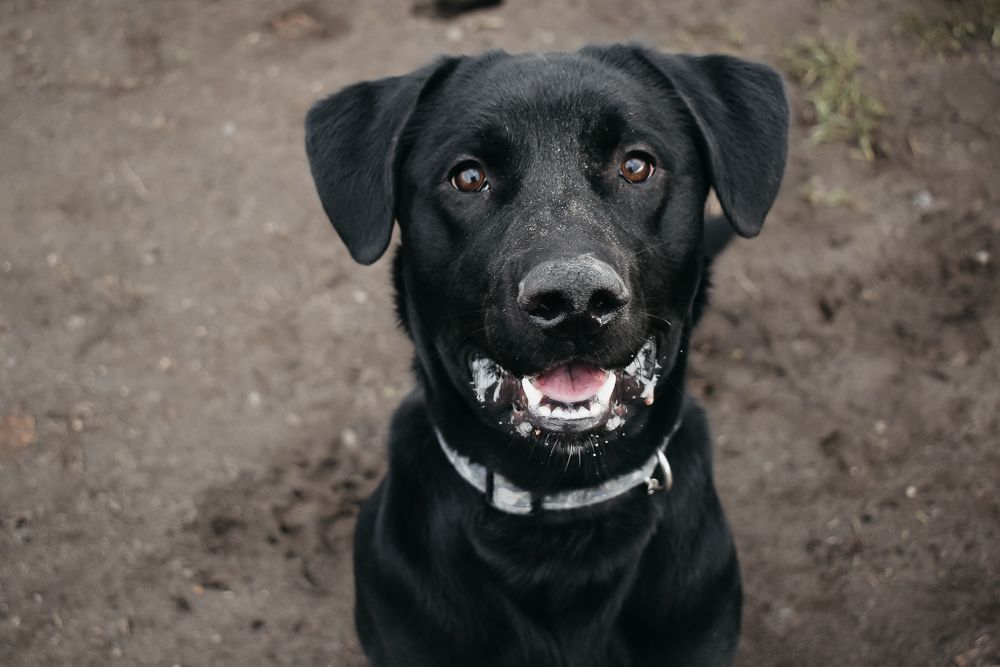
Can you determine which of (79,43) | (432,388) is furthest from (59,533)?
(79,43)

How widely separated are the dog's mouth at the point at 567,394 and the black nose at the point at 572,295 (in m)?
0.20

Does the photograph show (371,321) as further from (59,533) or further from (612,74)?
(612,74)

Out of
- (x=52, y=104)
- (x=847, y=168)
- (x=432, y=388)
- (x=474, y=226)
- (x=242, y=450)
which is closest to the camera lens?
(x=474, y=226)

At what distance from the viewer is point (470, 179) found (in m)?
2.29

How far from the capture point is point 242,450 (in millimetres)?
3715

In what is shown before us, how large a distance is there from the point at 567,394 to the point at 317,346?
2081 millimetres

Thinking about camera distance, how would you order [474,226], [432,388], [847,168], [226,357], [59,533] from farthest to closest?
[847,168] → [226,357] → [59,533] → [432,388] → [474,226]

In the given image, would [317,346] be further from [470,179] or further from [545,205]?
[545,205]

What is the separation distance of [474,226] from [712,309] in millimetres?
2012

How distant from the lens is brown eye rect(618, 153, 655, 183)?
227 centimetres

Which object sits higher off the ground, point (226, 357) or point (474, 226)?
point (474, 226)

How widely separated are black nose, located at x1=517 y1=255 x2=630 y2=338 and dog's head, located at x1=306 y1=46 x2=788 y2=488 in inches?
1.1

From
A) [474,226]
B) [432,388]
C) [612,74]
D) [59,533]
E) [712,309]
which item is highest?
[612,74]

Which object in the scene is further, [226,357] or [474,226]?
[226,357]
